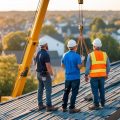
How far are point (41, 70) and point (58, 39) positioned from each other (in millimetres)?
90393

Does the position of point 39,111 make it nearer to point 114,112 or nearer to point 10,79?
point 114,112

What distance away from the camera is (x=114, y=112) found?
369 inches

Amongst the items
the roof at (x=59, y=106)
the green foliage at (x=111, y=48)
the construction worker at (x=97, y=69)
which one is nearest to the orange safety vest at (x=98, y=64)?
the construction worker at (x=97, y=69)

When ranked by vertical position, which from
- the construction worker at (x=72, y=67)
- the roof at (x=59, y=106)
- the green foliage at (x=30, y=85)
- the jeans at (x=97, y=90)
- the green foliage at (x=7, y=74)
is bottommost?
the green foliage at (x=30, y=85)

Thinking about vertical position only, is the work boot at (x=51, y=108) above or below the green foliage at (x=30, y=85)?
above

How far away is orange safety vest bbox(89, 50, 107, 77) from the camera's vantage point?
33.0ft

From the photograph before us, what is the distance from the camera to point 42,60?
10492 mm

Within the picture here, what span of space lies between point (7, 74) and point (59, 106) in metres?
23.9

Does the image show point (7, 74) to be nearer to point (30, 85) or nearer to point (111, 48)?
point (30, 85)

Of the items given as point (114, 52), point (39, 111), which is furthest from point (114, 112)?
point (114, 52)

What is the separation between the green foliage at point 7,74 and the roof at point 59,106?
17.8 metres

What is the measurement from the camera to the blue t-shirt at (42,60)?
1041 cm

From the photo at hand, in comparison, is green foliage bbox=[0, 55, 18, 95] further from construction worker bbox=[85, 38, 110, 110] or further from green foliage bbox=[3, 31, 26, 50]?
green foliage bbox=[3, 31, 26, 50]

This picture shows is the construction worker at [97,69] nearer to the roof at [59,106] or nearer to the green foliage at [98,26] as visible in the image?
the roof at [59,106]
